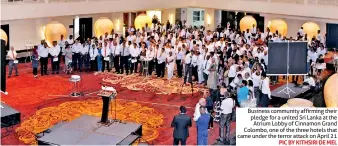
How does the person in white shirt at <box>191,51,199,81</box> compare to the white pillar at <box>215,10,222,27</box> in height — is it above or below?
below

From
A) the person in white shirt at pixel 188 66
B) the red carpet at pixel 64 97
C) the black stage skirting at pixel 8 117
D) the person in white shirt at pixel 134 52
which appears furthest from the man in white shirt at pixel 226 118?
the person in white shirt at pixel 134 52

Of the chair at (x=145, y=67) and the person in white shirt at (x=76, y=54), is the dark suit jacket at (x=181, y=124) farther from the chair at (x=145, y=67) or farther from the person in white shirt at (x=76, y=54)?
the person in white shirt at (x=76, y=54)

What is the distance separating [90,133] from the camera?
1253 centimetres

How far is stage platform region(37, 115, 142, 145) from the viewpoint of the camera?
473 inches

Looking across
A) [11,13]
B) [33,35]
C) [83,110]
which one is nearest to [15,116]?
[83,110]

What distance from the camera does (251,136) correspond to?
931 centimetres

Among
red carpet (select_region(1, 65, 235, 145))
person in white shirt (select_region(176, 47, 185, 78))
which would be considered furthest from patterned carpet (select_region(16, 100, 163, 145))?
person in white shirt (select_region(176, 47, 185, 78))

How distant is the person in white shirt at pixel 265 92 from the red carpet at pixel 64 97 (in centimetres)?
202

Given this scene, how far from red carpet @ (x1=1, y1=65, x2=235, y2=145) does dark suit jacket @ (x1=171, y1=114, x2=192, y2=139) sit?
1565 mm

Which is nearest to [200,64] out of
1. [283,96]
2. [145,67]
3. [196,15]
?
[145,67]

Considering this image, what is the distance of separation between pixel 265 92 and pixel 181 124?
460cm

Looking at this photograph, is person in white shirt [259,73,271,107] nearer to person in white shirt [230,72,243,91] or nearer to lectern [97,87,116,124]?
person in white shirt [230,72,243,91]

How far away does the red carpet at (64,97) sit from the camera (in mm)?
14008

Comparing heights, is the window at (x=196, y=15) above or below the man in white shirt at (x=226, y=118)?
above
